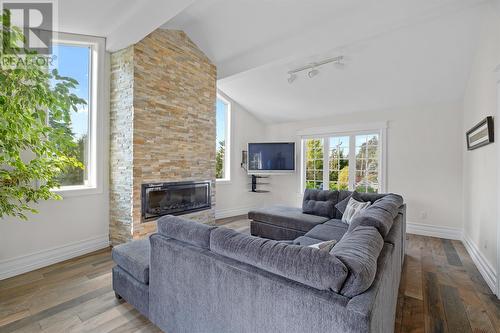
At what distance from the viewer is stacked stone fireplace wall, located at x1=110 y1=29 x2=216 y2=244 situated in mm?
3371

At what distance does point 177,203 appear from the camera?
12.9 feet

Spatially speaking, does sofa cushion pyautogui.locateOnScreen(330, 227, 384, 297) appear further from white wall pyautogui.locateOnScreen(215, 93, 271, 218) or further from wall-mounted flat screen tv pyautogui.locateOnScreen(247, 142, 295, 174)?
white wall pyautogui.locateOnScreen(215, 93, 271, 218)

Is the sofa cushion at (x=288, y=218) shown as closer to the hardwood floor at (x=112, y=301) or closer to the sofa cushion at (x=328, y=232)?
the sofa cushion at (x=328, y=232)

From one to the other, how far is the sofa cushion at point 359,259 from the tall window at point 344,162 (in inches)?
147

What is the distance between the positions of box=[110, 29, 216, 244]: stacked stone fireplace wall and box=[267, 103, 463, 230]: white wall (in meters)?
3.42

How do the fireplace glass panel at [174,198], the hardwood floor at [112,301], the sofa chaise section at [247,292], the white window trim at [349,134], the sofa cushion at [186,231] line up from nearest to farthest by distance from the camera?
1. the sofa chaise section at [247,292]
2. the sofa cushion at [186,231]
3. the hardwood floor at [112,301]
4. the fireplace glass panel at [174,198]
5. the white window trim at [349,134]

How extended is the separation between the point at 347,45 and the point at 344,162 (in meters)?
2.63

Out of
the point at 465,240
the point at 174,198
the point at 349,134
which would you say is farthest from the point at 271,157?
the point at 465,240

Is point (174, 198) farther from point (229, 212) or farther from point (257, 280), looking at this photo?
point (257, 280)

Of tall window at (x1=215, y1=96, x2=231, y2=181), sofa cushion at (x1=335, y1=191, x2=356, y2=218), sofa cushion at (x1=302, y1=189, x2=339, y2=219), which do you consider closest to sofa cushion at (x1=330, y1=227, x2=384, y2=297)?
sofa cushion at (x1=335, y1=191, x2=356, y2=218)

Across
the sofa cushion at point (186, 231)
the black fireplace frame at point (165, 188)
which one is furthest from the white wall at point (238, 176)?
the sofa cushion at point (186, 231)

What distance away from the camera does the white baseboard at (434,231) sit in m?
4.08

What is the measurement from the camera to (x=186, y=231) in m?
1.69

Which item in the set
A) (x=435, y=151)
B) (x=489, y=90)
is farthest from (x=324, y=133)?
(x=489, y=90)
